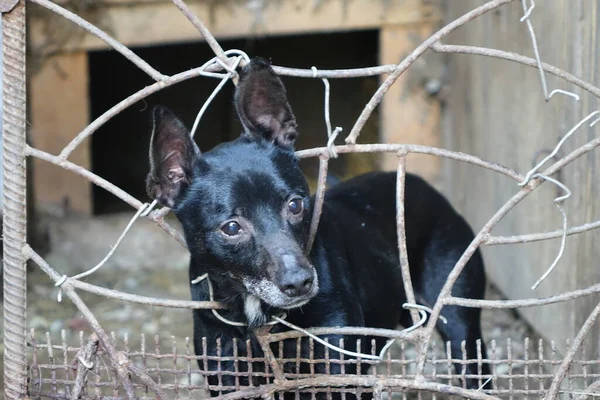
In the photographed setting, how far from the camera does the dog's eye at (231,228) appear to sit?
9.92 ft

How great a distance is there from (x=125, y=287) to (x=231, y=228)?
126 inches

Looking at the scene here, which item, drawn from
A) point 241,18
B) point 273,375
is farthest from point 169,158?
point 241,18

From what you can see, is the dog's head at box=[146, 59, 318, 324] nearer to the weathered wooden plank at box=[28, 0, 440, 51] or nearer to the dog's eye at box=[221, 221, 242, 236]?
the dog's eye at box=[221, 221, 242, 236]

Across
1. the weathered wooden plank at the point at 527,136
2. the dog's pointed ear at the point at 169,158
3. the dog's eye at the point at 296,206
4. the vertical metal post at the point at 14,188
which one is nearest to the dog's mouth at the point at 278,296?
the dog's eye at the point at 296,206

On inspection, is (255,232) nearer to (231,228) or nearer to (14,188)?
(231,228)

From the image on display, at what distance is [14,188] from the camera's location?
3.03 m

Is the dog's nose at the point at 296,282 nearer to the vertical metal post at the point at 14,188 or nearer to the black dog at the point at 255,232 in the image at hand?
the black dog at the point at 255,232

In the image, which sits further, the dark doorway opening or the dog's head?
the dark doorway opening

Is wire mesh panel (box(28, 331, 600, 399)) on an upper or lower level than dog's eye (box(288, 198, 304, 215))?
lower

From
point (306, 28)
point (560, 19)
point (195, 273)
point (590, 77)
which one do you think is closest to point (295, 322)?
point (195, 273)

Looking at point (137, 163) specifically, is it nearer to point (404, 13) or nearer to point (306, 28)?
point (306, 28)

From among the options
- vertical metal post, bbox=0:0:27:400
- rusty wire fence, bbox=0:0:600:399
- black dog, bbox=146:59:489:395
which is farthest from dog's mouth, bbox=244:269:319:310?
vertical metal post, bbox=0:0:27:400

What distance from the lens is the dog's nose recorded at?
287 cm

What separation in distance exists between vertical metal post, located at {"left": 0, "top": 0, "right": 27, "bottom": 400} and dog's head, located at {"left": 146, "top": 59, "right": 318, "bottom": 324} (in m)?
0.44
